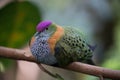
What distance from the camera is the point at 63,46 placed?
0.59m

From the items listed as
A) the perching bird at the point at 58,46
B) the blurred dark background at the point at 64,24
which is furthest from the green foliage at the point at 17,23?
the perching bird at the point at 58,46

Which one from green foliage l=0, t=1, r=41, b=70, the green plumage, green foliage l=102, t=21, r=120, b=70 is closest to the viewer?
the green plumage

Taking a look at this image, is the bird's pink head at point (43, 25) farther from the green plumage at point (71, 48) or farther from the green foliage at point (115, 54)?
the green foliage at point (115, 54)

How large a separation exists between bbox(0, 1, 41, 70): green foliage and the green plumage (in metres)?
0.37

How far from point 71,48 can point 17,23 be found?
428 mm

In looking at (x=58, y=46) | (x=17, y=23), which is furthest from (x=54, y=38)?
(x=17, y=23)

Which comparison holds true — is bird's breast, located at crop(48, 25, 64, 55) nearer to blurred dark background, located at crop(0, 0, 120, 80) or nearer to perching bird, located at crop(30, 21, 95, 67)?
perching bird, located at crop(30, 21, 95, 67)

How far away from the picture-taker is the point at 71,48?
1.95ft

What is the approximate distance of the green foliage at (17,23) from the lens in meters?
0.96

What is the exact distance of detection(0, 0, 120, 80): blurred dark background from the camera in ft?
3.19

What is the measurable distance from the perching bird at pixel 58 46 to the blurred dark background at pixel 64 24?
0.34 m

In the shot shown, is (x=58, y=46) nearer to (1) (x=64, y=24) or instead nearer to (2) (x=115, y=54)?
(2) (x=115, y=54)

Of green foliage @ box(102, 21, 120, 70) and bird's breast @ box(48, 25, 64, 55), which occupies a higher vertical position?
bird's breast @ box(48, 25, 64, 55)

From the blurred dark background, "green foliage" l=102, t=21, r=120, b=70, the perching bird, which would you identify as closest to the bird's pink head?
the perching bird
